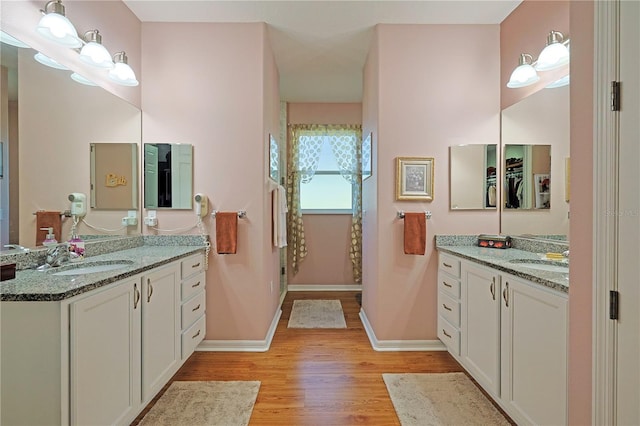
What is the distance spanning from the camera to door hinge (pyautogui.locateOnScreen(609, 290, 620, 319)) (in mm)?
926

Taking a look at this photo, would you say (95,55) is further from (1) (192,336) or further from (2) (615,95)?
(2) (615,95)

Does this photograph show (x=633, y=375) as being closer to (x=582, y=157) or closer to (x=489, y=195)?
(x=582, y=157)

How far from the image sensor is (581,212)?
41.8 inches

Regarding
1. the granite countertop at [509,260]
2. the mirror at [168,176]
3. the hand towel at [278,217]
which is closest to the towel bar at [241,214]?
the mirror at [168,176]

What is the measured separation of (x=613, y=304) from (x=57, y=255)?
8.17 feet

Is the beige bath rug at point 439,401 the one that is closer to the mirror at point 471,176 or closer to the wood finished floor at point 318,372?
the wood finished floor at point 318,372

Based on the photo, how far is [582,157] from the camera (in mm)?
1059

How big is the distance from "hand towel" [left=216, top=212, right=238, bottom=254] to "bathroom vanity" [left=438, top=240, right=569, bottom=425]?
70.7 inches

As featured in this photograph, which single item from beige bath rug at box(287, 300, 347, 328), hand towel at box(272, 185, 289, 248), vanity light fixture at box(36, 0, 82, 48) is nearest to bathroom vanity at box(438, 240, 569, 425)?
beige bath rug at box(287, 300, 347, 328)

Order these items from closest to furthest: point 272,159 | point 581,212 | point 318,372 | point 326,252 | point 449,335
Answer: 1. point 581,212
2. point 318,372
3. point 449,335
4. point 272,159
5. point 326,252

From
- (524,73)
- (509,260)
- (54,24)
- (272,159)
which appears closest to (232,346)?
(272,159)

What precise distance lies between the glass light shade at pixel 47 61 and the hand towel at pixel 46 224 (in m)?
0.87

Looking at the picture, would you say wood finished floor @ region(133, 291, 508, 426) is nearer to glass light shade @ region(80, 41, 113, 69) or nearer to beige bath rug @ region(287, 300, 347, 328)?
beige bath rug @ region(287, 300, 347, 328)

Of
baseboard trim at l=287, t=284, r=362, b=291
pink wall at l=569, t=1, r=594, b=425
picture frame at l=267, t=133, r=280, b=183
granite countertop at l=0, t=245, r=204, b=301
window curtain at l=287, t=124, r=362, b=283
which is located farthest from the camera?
baseboard trim at l=287, t=284, r=362, b=291
